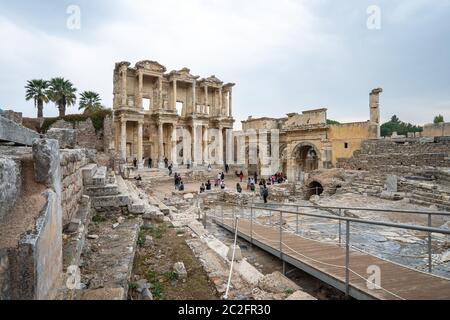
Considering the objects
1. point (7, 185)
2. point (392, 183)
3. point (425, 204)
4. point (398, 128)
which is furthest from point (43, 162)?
point (398, 128)

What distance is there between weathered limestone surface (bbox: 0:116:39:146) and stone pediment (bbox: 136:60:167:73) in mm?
28636

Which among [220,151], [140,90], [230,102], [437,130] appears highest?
[230,102]

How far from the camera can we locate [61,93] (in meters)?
34.9

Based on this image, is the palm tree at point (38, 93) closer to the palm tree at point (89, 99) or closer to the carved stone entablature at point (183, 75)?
the palm tree at point (89, 99)

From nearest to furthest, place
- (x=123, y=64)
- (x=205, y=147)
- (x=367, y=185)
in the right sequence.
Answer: (x=367, y=185), (x=123, y=64), (x=205, y=147)

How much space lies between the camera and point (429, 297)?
3.19 metres

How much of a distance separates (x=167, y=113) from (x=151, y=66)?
586 centimetres

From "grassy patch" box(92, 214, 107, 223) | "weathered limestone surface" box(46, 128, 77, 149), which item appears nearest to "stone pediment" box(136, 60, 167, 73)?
"weathered limestone surface" box(46, 128, 77, 149)

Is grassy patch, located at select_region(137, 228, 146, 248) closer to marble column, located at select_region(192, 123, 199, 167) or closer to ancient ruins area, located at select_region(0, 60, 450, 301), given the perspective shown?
ancient ruins area, located at select_region(0, 60, 450, 301)

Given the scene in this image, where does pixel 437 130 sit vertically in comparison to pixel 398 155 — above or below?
above

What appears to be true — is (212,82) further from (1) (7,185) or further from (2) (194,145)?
(1) (7,185)
